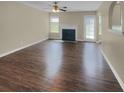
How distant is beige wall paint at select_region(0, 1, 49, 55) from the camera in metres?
5.81

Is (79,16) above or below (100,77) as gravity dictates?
above

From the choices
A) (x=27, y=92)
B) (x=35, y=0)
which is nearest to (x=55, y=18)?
(x=35, y=0)

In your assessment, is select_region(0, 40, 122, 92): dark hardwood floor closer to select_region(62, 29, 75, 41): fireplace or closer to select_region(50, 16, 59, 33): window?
select_region(62, 29, 75, 41): fireplace

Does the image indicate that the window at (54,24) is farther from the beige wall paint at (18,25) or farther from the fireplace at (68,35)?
the beige wall paint at (18,25)

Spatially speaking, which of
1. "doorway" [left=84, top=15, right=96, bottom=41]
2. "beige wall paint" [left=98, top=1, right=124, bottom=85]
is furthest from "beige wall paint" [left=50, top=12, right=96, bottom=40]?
"beige wall paint" [left=98, top=1, right=124, bottom=85]

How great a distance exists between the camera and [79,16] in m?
11.1

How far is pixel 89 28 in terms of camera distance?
10.9 meters

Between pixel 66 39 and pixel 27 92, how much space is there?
8.65 metres

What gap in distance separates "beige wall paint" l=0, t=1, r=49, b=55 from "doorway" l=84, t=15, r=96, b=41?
10.1ft

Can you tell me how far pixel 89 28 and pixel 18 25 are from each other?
214 inches

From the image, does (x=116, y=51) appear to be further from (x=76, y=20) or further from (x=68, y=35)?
(x=76, y=20)

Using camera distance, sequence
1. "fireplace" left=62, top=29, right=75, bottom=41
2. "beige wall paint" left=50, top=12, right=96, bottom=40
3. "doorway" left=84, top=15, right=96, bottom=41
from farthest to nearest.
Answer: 1. "fireplace" left=62, top=29, right=75, bottom=41
2. "beige wall paint" left=50, top=12, right=96, bottom=40
3. "doorway" left=84, top=15, right=96, bottom=41

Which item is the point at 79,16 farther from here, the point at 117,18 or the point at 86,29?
the point at 117,18

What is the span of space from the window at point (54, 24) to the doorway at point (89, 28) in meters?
2.13
